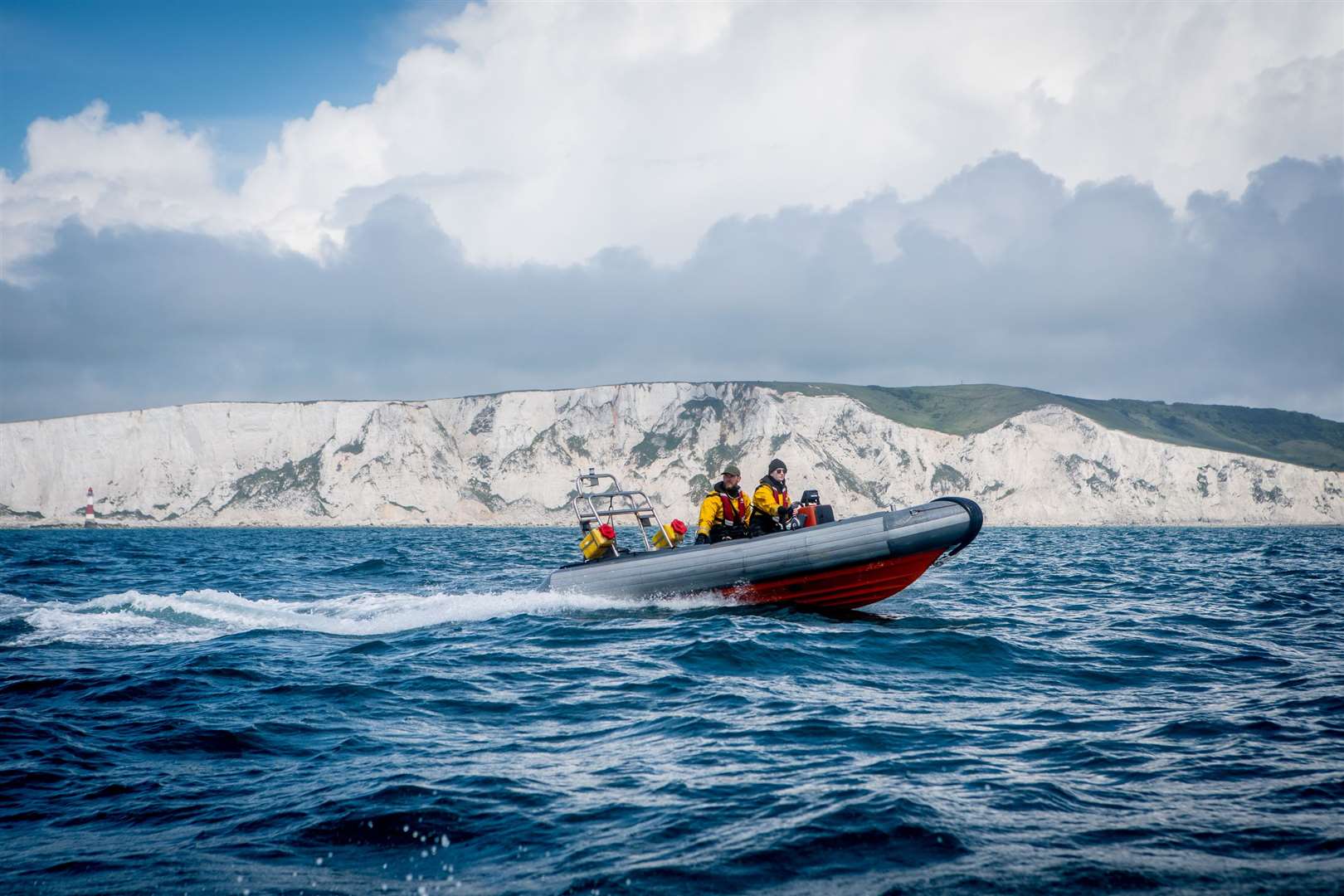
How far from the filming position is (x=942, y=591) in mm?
18703

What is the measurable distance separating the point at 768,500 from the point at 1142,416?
14422 centimetres

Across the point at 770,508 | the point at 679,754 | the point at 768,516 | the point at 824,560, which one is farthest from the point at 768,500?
the point at 679,754

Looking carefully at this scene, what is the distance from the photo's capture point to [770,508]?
14695 mm

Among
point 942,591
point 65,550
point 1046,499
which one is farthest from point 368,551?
point 1046,499

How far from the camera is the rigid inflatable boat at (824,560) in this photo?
13.6 m

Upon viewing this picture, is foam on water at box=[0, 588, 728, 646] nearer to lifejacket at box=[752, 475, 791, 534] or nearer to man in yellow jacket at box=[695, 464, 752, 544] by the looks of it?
man in yellow jacket at box=[695, 464, 752, 544]

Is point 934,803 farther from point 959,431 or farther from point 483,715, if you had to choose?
point 959,431

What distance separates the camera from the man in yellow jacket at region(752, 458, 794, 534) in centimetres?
1469

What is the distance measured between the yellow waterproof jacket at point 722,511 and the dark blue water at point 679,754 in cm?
144

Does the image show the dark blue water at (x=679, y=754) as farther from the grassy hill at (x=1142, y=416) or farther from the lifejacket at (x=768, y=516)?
the grassy hill at (x=1142, y=416)

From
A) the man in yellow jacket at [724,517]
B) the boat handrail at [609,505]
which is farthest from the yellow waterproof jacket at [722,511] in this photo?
the boat handrail at [609,505]

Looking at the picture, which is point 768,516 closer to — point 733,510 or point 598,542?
point 733,510

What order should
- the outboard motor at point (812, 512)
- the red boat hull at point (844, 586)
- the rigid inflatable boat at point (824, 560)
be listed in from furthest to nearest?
the outboard motor at point (812, 512) < the red boat hull at point (844, 586) < the rigid inflatable boat at point (824, 560)

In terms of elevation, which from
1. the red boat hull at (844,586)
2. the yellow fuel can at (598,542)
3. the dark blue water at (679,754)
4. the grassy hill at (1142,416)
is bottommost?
the dark blue water at (679,754)
